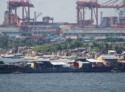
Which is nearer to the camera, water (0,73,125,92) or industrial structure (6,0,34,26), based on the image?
water (0,73,125,92)

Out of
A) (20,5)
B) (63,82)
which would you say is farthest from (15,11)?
(63,82)

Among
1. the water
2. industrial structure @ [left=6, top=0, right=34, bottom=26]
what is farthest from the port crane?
the water

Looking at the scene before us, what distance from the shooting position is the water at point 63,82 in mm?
40984

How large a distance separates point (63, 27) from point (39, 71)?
74.6 metres

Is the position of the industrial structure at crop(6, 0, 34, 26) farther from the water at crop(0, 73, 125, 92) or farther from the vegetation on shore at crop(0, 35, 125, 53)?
the water at crop(0, 73, 125, 92)

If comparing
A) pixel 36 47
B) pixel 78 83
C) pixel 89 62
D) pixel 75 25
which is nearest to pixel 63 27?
pixel 75 25

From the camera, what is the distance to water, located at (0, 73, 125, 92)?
134 ft

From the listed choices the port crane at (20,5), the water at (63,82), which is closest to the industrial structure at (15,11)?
the port crane at (20,5)

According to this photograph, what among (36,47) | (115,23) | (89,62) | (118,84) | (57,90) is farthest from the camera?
(115,23)

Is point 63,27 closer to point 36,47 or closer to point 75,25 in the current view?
point 75,25

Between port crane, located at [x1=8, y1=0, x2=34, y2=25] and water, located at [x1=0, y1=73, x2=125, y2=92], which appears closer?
water, located at [x1=0, y1=73, x2=125, y2=92]

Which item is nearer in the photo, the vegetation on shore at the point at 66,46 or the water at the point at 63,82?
the water at the point at 63,82

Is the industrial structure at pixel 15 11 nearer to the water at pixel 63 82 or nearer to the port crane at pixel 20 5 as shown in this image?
the port crane at pixel 20 5

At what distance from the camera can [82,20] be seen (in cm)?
12988
